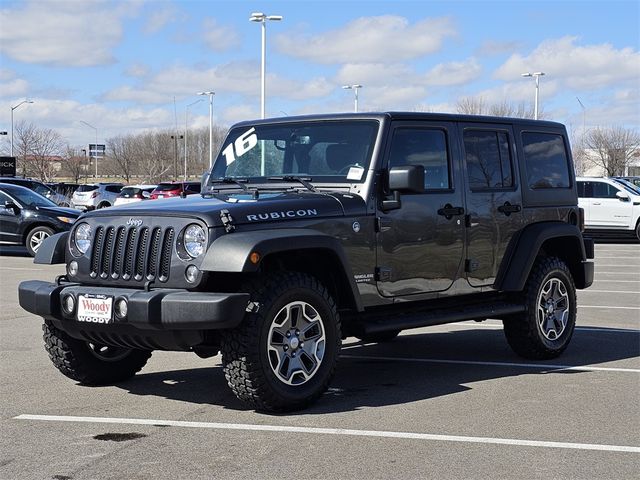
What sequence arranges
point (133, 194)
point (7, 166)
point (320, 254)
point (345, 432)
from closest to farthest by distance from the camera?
point (345, 432) → point (320, 254) → point (133, 194) → point (7, 166)

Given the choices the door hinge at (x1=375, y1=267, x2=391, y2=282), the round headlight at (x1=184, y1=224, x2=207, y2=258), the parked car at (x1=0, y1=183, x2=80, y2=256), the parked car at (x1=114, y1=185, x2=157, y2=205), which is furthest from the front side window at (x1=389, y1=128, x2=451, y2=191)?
the parked car at (x1=114, y1=185, x2=157, y2=205)

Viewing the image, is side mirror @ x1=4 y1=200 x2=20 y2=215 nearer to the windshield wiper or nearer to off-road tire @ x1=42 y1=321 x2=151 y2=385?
off-road tire @ x1=42 y1=321 x2=151 y2=385

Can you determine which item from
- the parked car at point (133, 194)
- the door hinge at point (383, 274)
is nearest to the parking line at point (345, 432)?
the door hinge at point (383, 274)

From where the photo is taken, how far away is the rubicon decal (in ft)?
21.4

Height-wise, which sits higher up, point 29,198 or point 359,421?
point 29,198

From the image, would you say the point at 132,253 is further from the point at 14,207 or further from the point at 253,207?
the point at 14,207

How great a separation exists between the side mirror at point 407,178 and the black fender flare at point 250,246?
2.72 ft

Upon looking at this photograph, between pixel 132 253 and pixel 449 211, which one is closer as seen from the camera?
pixel 132 253

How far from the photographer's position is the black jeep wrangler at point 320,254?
249 inches

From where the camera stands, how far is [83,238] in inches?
277

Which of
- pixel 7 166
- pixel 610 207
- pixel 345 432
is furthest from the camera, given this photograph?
pixel 7 166

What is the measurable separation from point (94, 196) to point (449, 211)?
37.3 meters

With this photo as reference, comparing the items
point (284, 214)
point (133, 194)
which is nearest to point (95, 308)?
point (284, 214)

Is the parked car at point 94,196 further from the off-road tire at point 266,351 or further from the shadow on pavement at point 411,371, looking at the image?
the off-road tire at point 266,351
